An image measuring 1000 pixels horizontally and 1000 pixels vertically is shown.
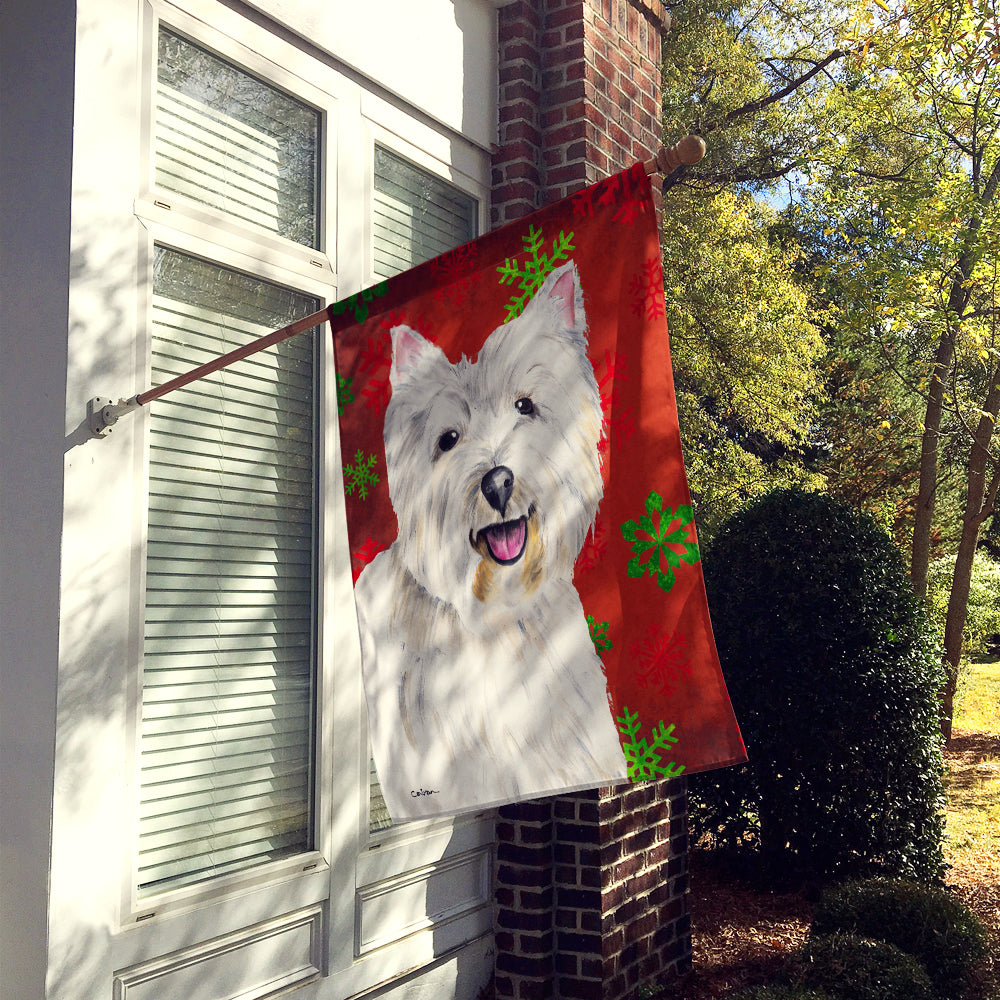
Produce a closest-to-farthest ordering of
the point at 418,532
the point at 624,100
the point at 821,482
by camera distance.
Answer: the point at 418,532, the point at 624,100, the point at 821,482

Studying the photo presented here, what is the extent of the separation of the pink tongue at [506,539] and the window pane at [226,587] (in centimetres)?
123

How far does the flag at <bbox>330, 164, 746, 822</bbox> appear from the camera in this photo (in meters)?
2.27

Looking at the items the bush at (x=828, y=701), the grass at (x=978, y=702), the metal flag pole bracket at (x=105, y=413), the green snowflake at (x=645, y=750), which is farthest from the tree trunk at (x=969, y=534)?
the metal flag pole bracket at (x=105, y=413)

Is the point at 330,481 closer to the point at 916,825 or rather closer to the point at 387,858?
the point at 387,858

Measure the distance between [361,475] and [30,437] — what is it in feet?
3.50

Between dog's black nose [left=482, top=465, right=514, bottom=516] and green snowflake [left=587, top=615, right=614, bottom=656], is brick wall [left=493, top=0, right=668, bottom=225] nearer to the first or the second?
dog's black nose [left=482, top=465, right=514, bottom=516]

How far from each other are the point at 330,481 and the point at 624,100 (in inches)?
103

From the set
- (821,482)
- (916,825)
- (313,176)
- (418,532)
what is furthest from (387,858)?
(821,482)

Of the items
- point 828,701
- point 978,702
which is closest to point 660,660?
point 828,701

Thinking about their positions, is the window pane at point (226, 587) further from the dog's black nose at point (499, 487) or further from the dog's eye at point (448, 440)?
the dog's black nose at point (499, 487)

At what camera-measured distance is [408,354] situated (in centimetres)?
250

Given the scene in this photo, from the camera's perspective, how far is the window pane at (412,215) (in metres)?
4.10

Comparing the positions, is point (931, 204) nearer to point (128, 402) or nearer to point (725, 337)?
point (725, 337)

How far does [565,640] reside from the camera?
2.31m
